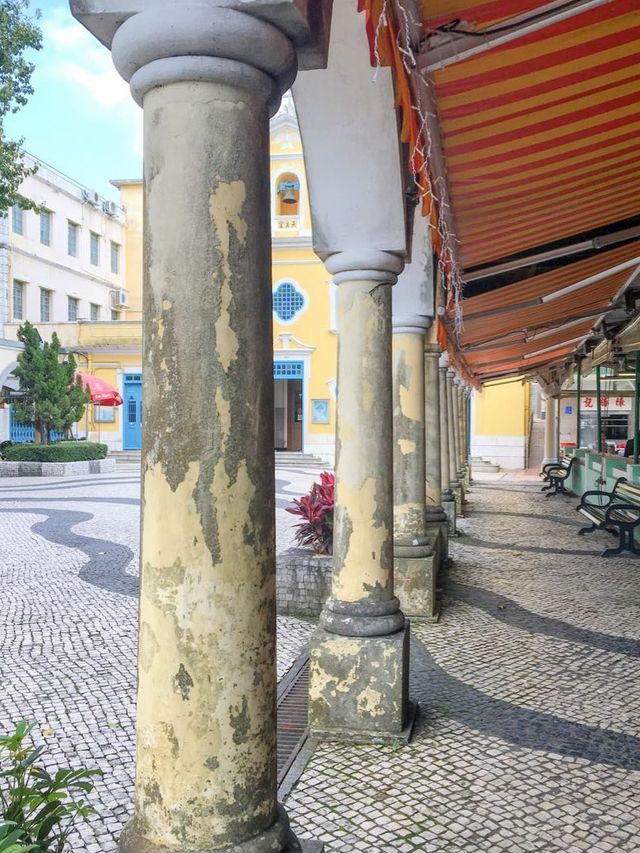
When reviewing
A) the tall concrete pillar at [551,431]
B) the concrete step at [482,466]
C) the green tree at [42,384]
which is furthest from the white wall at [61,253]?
the tall concrete pillar at [551,431]

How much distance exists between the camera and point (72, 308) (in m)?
30.0

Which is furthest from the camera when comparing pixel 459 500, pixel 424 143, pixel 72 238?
pixel 72 238

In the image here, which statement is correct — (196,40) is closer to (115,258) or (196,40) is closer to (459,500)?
(459,500)

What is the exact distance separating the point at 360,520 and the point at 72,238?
28.8 m

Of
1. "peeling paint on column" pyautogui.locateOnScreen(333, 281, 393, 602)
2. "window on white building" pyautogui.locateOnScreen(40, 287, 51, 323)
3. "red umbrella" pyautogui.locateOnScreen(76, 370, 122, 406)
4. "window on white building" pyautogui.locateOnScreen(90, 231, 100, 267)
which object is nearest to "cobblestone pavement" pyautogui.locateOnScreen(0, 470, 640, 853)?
"peeling paint on column" pyautogui.locateOnScreen(333, 281, 393, 602)

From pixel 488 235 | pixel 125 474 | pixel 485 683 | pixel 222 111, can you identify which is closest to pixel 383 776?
pixel 485 683

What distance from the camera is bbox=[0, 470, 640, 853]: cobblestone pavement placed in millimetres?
2871

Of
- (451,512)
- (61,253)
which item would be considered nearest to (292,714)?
(451,512)

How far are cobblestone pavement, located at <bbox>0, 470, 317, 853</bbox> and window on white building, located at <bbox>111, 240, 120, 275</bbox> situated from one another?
23067 mm

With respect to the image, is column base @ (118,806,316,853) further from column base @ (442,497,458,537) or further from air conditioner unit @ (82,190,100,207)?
air conditioner unit @ (82,190,100,207)

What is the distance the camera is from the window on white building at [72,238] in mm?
29547

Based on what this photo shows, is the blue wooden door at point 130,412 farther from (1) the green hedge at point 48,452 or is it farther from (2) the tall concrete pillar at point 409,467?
→ (2) the tall concrete pillar at point 409,467

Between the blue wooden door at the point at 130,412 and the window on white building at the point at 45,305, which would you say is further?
the window on white building at the point at 45,305

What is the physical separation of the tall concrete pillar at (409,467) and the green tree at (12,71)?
1253 centimetres
